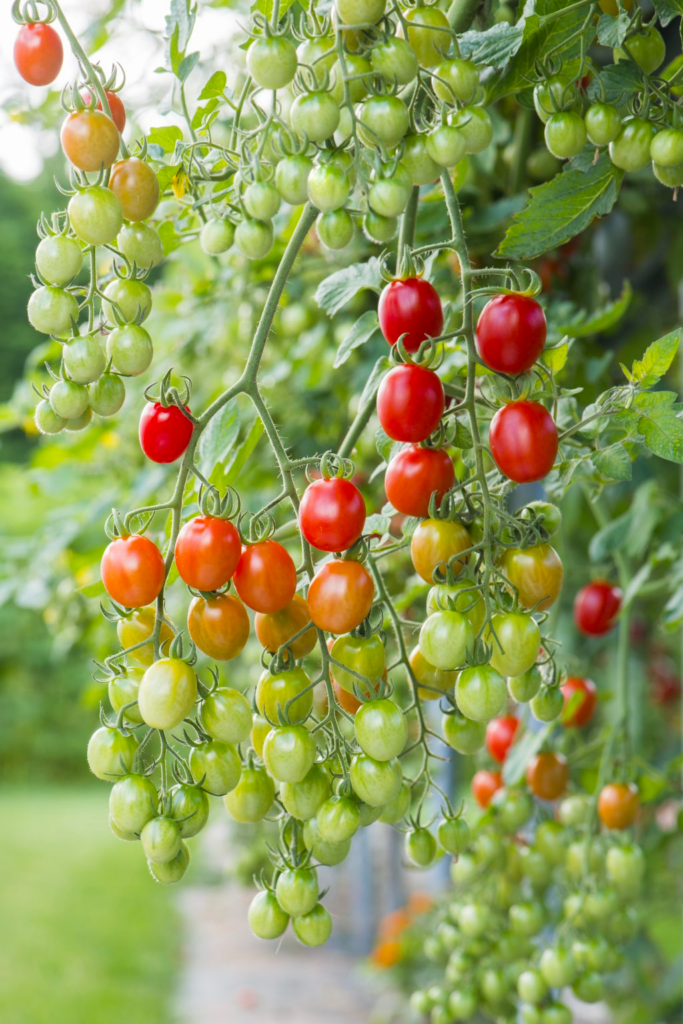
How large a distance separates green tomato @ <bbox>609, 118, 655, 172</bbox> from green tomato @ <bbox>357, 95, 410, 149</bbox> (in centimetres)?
17

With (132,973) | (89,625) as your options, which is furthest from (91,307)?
(132,973)

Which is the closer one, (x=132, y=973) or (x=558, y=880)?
(x=558, y=880)

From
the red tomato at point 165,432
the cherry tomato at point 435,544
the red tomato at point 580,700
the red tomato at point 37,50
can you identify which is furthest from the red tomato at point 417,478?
the red tomato at point 580,700

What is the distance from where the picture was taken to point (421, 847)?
2.22 feet

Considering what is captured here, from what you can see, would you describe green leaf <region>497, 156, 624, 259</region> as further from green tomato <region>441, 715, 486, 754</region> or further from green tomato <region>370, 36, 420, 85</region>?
green tomato <region>441, 715, 486, 754</region>

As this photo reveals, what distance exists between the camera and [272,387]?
146 centimetres

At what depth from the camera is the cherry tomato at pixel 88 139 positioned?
1.85 ft

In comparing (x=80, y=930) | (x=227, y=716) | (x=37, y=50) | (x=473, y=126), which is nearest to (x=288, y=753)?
(x=227, y=716)

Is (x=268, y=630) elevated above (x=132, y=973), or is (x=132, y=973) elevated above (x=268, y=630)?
(x=268, y=630)

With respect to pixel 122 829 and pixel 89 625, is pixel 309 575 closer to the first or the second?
pixel 122 829

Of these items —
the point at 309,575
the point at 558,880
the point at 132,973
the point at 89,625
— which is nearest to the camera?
the point at 309,575

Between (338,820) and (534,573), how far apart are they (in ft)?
0.59

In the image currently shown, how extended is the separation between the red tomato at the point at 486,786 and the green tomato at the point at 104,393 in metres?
0.65

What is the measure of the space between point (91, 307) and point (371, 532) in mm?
227
